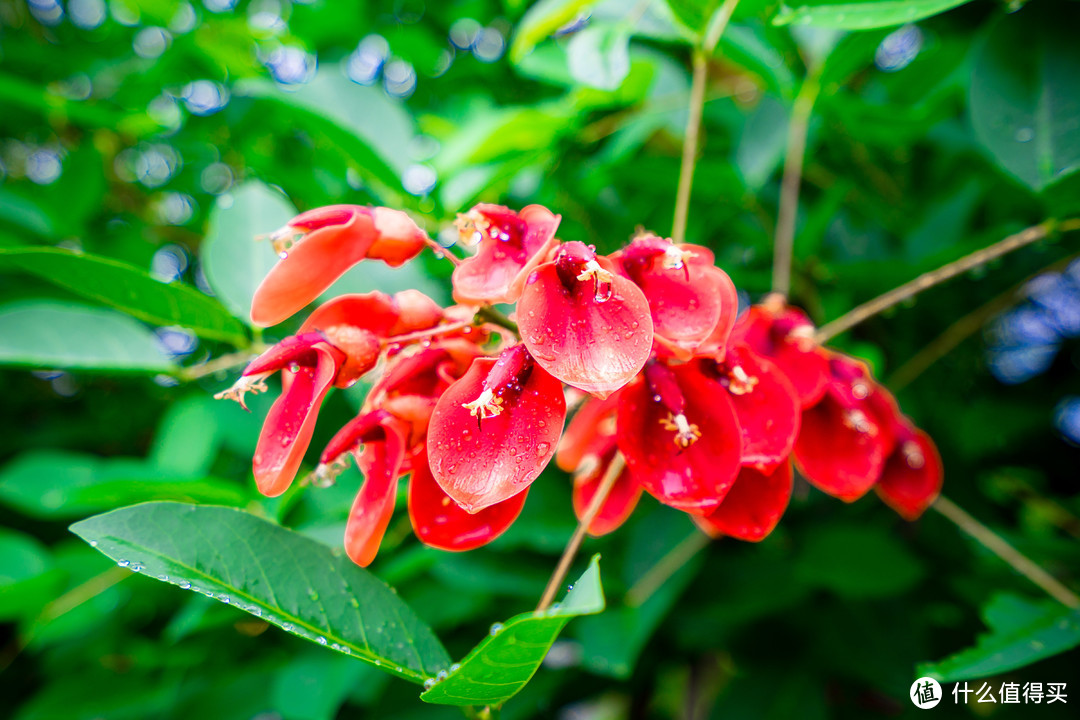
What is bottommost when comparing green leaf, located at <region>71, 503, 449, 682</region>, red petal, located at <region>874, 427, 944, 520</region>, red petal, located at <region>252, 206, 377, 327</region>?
green leaf, located at <region>71, 503, 449, 682</region>

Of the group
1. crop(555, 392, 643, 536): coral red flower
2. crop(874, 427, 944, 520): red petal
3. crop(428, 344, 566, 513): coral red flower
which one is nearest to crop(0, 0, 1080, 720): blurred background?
crop(874, 427, 944, 520): red petal

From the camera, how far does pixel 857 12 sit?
1.94 ft

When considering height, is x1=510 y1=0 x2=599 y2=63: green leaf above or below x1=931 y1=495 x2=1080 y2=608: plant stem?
above

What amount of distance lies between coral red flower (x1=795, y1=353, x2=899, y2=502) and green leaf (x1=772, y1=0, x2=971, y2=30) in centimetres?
32

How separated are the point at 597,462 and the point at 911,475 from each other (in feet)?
1.17

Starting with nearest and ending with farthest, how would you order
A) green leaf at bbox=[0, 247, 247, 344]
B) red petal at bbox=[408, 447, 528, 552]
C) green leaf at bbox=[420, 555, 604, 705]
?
1. green leaf at bbox=[420, 555, 604, 705]
2. red petal at bbox=[408, 447, 528, 552]
3. green leaf at bbox=[0, 247, 247, 344]

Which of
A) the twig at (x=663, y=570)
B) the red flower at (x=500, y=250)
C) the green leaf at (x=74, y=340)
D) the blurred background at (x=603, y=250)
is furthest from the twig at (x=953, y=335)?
the green leaf at (x=74, y=340)

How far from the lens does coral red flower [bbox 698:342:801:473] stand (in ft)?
1.64

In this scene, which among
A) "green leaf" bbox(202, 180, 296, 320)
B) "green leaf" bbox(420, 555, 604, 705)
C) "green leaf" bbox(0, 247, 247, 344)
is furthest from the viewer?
"green leaf" bbox(202, 180, 296, 320)

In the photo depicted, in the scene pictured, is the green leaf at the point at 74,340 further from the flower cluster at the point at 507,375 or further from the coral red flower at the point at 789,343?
the coral red flower at the point at 789,343

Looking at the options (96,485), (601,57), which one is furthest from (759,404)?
(96,485)

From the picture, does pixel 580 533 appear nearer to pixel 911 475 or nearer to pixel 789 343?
pixel 789 343

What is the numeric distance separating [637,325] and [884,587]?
0.68 metres

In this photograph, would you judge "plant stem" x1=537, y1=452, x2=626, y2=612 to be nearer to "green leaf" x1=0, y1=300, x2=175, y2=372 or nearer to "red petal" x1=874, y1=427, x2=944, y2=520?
"red petal" x1=874, y1=427, x2=944, y2=520
